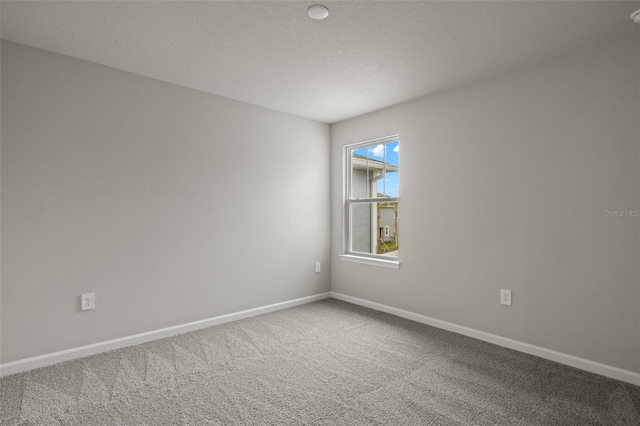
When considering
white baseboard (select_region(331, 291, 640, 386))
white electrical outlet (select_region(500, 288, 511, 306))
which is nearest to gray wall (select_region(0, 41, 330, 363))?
white baseboard (select_region(331, 291, 640, 386))

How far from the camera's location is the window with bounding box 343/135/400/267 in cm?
397

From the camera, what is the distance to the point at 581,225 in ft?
8.19

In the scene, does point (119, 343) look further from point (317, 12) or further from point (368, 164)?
point (368, 164)

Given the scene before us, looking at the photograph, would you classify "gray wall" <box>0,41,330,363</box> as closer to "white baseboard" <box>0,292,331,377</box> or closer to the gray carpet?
"white baseboard" <box>0,292,331,377</box>

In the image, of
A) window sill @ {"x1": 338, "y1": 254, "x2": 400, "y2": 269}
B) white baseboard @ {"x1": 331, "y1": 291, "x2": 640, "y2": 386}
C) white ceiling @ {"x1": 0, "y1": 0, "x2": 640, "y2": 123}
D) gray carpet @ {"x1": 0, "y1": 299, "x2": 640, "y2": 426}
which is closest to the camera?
gray carpet @ {"x1": 0, "y1": 299, "x2": 640, "y2": 426}

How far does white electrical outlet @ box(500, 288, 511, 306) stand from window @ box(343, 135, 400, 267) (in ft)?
3.64

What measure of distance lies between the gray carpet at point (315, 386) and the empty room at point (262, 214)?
0.06 feet

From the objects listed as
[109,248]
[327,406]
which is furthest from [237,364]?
[109,248]

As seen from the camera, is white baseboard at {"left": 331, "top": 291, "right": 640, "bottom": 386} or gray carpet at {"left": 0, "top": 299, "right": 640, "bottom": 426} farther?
white baseboard at {"left": 331, "top": 291, "right": 640, "bottom": 386}

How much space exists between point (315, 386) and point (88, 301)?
6.34 feet

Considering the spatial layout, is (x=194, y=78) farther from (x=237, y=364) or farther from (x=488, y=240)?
(x=488, y=240)

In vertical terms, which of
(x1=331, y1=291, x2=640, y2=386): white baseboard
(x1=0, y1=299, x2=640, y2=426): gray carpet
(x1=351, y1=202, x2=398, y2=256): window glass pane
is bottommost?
(x1=0, y1=299, x2=640, y2=426): gray carpet

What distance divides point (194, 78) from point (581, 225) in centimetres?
336

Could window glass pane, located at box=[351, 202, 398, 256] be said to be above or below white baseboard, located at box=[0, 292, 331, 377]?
above
